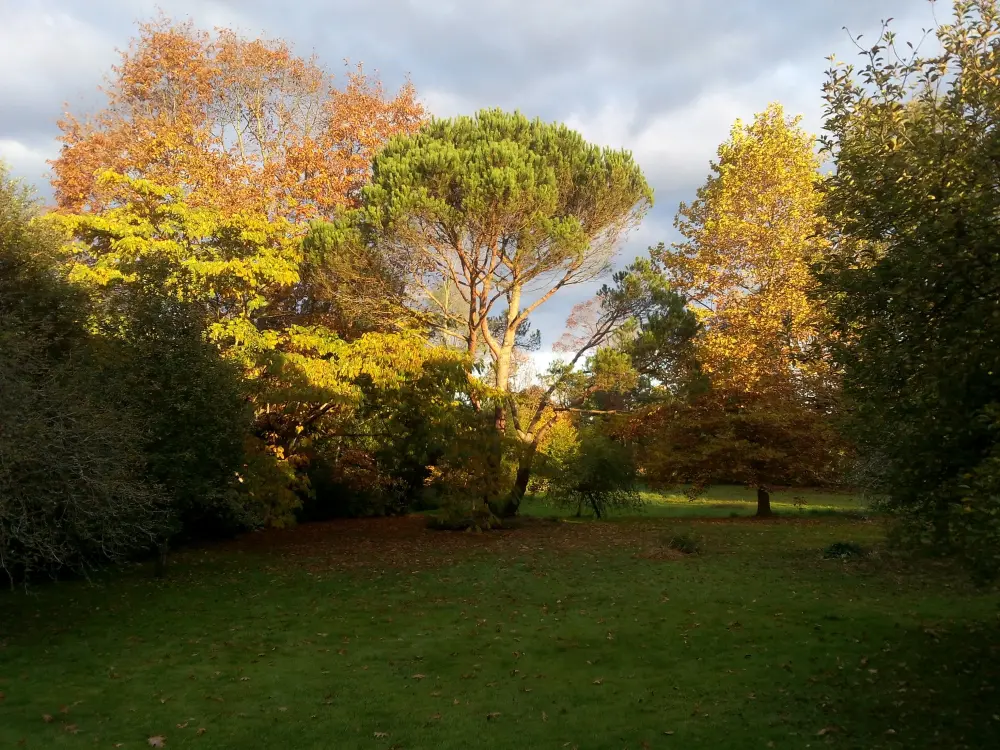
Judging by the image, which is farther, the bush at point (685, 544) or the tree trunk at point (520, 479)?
the tree trunk at point (520, 479)

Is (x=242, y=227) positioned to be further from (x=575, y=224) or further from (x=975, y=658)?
(x=975, y=658)

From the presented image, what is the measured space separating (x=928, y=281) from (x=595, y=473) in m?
25.9

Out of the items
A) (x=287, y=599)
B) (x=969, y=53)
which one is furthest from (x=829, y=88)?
(x=287, y=599)

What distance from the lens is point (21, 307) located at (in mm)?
17891

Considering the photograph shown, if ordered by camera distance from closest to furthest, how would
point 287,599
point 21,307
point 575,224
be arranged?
1. point 287,599
2. point 21,307
3. point 575,224

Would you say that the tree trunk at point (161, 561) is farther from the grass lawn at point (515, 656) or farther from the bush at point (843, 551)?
the bush at point (843, 551)

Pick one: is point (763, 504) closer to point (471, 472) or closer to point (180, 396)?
point (471, 472)

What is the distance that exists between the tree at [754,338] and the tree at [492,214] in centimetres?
456

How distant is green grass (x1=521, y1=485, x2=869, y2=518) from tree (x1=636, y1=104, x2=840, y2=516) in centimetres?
523

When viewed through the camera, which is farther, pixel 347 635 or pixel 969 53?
pixel 347 635

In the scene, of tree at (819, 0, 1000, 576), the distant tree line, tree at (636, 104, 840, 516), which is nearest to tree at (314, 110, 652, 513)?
the distant tree line

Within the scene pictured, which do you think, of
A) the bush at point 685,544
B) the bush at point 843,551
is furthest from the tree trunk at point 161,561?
→ the bush at point 843,551

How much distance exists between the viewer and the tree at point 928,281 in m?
7.52

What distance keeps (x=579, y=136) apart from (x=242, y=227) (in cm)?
1387
